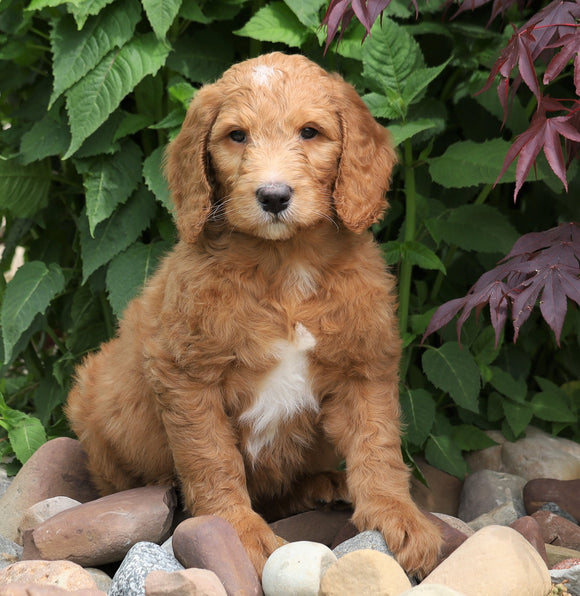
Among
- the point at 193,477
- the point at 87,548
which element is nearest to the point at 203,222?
the point at 193,477

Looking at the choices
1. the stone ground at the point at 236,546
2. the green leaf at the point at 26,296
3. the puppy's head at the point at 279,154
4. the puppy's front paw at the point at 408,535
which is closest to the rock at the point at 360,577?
the stone ground at the point at 236,546

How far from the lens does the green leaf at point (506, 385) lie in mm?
4512

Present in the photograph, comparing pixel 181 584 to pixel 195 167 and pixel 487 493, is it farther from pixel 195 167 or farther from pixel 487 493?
pixel 487 493

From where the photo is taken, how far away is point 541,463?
4.55 metres

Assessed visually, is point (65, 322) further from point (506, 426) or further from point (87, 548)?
point (506, 426)

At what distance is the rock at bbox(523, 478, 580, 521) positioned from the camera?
13.4ft

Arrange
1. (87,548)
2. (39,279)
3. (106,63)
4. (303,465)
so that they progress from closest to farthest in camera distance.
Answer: (87,548), (303,465), (106,63), (39,279)

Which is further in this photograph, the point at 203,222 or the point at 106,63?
the point at 106,63

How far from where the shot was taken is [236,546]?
2.97 m

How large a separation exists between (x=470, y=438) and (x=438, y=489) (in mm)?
302

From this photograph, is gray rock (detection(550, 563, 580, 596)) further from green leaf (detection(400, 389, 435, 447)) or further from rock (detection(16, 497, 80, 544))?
rock (detection(16, 497, 80, 544))

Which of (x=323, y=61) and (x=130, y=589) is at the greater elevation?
(x=323, y=61)

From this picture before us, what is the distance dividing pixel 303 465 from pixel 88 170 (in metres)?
1.80

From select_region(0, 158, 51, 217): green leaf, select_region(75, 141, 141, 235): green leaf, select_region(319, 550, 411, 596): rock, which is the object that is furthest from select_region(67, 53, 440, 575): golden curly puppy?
select_region(0, 158, 51, 217): green leaf
